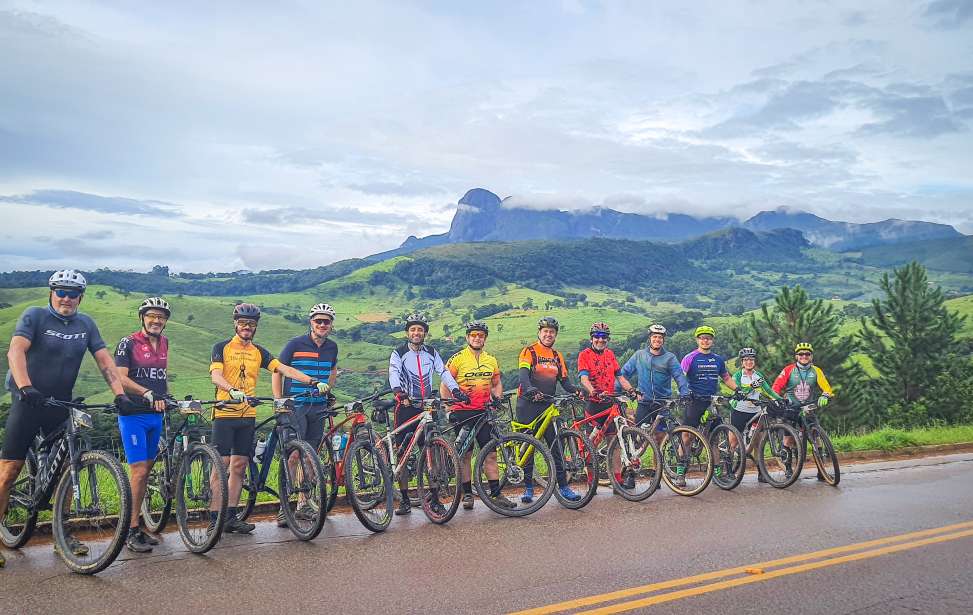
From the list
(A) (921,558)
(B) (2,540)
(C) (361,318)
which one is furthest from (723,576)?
(C) (361,318)

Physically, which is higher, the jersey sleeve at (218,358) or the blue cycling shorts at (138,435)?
the jersey sleeve at (218,358)

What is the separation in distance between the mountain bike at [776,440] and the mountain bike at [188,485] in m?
7.08

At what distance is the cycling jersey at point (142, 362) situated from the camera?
7055 millimetres

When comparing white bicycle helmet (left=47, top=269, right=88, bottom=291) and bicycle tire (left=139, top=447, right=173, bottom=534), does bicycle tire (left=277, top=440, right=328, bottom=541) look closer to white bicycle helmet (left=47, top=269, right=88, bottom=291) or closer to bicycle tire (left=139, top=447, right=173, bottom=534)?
bicycle tire (left=139, top=447, right=173, bottom=534)

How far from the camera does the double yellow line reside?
5121 mm

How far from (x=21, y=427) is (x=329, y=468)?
8.94 ft

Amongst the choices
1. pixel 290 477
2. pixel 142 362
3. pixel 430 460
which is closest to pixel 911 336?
pixel 430 460

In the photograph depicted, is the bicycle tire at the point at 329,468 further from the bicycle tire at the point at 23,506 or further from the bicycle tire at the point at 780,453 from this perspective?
the bicycle tire at the point at 780,453

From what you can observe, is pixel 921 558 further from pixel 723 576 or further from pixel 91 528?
pixel 91 528

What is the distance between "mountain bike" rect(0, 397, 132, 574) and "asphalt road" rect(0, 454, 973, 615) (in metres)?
0.25

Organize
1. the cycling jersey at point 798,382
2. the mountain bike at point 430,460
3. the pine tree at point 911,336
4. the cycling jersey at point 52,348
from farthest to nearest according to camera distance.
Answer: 1. the pine tree at point 911,336
2. the cycling jersey at point 798,382
3. the mountain bike at point 430,460
4. the cycling jersey at point 52,348

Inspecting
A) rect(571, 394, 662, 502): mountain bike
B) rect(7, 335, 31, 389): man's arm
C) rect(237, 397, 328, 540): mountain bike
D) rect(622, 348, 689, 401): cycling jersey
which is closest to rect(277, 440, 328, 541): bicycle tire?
rect(237, 397, 328, 540): mountain bike

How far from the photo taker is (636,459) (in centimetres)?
907

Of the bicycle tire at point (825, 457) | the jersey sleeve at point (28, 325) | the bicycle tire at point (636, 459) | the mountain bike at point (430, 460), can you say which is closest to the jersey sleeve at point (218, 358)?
the jersey sleeve at point (28, 325)
